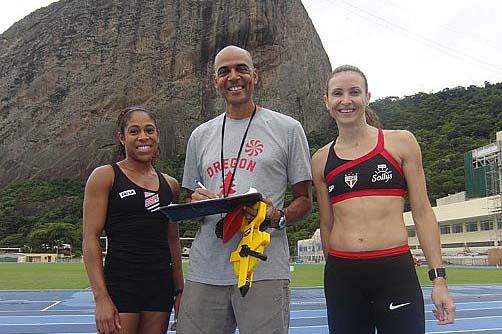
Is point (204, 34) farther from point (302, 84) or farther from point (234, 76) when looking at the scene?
point (234, 76)

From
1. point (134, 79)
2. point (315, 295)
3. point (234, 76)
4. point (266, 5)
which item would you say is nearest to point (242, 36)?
point (266, 5)

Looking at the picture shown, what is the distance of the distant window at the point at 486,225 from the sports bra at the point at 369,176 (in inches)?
1190

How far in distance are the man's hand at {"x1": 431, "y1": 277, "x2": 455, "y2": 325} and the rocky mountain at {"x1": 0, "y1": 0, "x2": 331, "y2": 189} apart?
Result: 60278mm

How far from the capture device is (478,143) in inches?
1731

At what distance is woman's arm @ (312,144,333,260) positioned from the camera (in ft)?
8.74

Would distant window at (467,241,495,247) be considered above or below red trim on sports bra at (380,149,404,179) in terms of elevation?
below

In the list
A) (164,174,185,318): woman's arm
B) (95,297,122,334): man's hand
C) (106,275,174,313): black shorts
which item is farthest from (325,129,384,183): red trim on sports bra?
(95,297,122,334): man's hand

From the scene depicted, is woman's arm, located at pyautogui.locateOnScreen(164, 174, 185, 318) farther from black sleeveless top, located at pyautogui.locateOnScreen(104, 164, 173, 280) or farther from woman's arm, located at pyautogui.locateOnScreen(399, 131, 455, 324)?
woman's arm, located at pyautogui.locateOnScreen(399, 131, 455, 324)

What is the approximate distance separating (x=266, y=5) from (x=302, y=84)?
10.6m

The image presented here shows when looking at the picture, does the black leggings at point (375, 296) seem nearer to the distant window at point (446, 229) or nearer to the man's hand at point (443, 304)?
the man's hand at point (443, 304)

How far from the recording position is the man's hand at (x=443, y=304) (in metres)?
2.34

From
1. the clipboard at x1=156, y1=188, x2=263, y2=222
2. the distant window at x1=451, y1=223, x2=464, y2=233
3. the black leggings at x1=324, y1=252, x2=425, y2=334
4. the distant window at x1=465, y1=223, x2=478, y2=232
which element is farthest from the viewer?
the distant window at x1=451, y1=223, x2=464, y2=233

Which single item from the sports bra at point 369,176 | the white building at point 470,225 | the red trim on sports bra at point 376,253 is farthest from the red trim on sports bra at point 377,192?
the white building at point 470,225

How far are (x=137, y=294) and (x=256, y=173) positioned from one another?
785 mm
